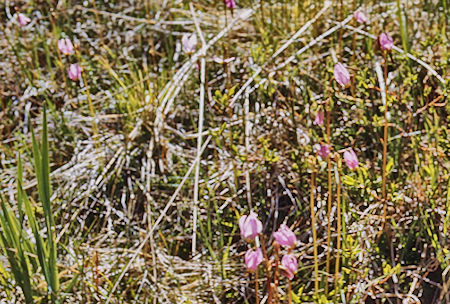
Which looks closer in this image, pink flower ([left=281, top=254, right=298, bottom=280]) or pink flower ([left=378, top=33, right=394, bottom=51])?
pink flower ([left=281, top=254, right=298, bottom=280])

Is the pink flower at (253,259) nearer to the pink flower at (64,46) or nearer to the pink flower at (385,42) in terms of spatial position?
the pink flower at (385,42)

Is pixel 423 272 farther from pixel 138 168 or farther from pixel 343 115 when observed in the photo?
pixel 138 168

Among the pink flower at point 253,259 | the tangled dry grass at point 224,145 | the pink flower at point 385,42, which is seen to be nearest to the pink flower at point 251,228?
the pink flower at point 253,259

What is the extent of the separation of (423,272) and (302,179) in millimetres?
475

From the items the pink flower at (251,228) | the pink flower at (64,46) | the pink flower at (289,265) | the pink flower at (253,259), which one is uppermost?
the pink flower at (64,46)

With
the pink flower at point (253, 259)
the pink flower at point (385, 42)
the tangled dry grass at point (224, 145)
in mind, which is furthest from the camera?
the tangled dry grass at point (224, 145)

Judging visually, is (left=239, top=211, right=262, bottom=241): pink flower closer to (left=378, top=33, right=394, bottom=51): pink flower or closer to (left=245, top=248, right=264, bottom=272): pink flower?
(left=245, top=248, right=264, bottom=272): pink flower

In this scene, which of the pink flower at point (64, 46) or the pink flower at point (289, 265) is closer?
the pink flower at point (289, 265)

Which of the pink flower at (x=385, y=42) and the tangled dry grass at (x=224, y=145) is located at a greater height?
the pink flower at (x=385, y=42)

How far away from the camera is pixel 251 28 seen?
2.58m

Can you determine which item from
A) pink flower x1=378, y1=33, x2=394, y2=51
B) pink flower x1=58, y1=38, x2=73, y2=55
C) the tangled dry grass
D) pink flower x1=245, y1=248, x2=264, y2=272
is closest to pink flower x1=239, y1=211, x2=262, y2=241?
pink flower x1=245, y1=248, x2=264, y2=272

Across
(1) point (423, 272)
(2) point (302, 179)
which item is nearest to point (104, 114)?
(2) point (302, 179)

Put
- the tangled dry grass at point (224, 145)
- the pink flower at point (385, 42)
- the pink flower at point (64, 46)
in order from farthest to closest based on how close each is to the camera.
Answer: the pink flower at point (64, 46)
the tangled dry grass at point (224, 145)
the pink flower at point (385, 42)

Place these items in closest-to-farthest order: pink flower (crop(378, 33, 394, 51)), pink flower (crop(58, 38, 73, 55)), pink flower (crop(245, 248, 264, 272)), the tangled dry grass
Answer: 1. pink flower (crop(245, 248, 264, 272))
2. pink flower (crop(378, 33, 394, 51))
3. the tangled dry grass
4. pink flower (crop(58, 38, 73, 55))
